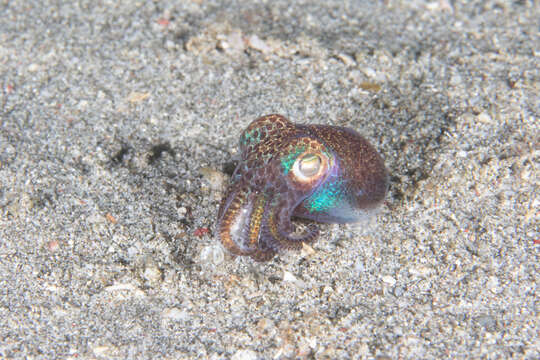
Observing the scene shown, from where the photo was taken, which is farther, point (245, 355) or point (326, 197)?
point (326, 197)

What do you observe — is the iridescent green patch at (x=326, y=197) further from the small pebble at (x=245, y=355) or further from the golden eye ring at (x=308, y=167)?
the small pebble at (x=245, y=355)

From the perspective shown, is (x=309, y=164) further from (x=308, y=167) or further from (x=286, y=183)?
(x=286, y=183)

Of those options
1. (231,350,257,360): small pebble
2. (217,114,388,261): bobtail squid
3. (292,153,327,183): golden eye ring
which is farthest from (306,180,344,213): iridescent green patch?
(231,350,257,360): small pebble

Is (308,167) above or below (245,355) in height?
above

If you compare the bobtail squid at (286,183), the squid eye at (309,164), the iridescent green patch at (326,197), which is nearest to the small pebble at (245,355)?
the bobtail squid at (286,183)

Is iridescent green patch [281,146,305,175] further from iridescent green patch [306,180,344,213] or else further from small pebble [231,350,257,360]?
small pebble [231,350,257,360]

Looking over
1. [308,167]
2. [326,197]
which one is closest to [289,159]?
[308,167]

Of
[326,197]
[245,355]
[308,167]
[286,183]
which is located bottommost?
[245,355]
